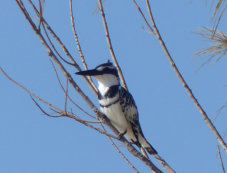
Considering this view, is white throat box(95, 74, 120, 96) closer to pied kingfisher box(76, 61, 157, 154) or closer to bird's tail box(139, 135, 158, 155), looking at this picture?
pied kingfisher box(76, 61, 157, 154)

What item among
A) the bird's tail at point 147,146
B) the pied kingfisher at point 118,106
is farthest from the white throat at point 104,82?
the bird's tail at point 147,146

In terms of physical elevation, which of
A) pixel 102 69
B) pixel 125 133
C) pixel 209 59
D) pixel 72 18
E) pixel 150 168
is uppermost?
pixel 102 69

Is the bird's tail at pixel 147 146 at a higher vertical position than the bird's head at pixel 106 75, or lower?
lower

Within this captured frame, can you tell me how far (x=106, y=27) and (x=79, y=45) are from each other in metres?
0.24

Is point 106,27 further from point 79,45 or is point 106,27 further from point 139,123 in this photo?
point 139,123

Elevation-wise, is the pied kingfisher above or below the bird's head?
below

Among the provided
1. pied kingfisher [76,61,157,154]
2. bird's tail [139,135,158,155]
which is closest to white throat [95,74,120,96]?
pied kingfisher [76,61,157,154]

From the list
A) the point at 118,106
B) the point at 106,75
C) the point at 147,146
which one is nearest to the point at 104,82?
the point at 106,75

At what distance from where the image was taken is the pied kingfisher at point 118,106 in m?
4.37

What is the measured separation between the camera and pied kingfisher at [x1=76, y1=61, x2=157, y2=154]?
4.37 m

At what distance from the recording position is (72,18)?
3.19m

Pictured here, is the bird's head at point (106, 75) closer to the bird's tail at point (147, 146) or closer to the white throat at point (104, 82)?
the white throat at point (104, 82)

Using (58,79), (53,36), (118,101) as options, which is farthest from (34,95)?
→ (118,101)

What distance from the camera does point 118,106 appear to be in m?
4.39
